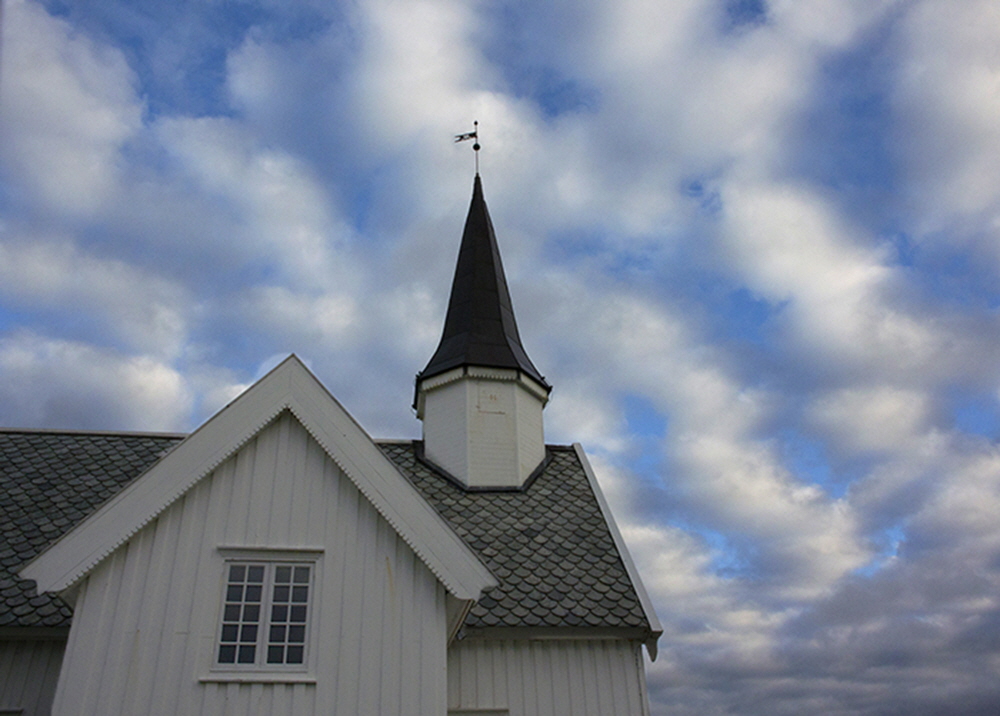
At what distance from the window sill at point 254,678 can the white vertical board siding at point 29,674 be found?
3.77 metres

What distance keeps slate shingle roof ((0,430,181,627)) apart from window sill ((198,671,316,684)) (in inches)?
135

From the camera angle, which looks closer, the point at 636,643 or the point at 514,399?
the point at 636,643

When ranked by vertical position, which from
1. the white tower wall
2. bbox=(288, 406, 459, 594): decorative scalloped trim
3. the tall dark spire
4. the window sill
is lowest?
the window sill

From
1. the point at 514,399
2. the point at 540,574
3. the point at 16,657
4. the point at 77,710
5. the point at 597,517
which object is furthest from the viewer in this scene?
the point at 514,399

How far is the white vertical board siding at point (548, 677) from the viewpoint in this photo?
11.5 metres

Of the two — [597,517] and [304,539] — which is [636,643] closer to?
[597,517]

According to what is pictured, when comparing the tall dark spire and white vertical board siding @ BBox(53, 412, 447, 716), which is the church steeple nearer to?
the tall dark spire

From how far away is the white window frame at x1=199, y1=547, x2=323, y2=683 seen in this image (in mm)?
8977

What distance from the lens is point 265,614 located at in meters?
9.36

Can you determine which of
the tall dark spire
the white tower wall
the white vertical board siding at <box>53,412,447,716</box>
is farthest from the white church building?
the tall dark spire

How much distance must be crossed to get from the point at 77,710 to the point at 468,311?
41.9ft

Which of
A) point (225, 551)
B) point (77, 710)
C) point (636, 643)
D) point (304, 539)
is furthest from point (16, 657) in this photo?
point (636, 643)

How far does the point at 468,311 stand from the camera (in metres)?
19.4

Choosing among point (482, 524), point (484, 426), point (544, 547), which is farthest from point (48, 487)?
point (544, 547)
